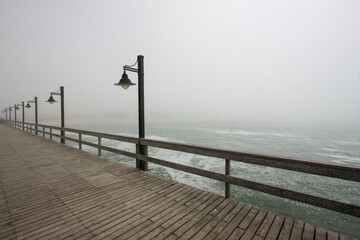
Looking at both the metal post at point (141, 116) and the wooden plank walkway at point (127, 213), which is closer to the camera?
the wooden plank walkway at point (127, 213)

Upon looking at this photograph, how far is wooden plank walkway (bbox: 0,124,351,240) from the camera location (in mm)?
2369

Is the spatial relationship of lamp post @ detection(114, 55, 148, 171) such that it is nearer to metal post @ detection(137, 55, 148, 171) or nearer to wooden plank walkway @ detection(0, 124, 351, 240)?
metal post @ detection(137, 55, 148, 171)

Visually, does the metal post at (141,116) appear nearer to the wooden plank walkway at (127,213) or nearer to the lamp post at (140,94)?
the lamp post at (140,94)

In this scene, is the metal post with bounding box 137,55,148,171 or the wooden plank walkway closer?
the wooden plank walkway

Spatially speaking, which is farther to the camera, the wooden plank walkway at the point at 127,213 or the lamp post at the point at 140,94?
the lamp post at the point at 140,94

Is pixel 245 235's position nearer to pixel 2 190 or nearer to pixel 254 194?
pixel 2 190

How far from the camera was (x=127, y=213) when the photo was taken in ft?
9.40

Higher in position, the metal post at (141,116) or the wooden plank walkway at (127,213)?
the metal post at (141,116)

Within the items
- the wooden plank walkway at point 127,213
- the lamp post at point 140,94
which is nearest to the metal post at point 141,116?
the lamp post at point 140,94

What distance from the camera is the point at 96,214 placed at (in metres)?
2.85

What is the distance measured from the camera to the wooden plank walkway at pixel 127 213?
2369mm

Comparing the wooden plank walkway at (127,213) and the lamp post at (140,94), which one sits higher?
the lamp post at (140,94)

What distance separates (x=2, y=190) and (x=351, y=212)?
6.44 meters

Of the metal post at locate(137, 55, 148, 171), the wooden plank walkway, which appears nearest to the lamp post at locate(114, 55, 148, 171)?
the metal post at locate(137, 55, 148, 171)
